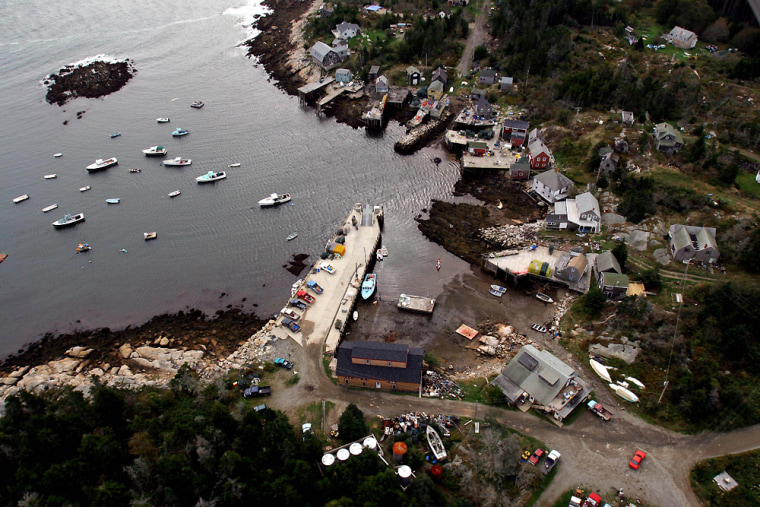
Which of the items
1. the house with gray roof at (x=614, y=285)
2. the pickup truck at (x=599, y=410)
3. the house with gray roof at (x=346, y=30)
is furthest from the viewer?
the house with gray roof at (x=346, y=30)

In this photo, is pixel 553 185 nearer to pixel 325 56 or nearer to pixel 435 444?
pixel 435 444

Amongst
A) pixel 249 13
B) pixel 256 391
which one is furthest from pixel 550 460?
pixel 249 13

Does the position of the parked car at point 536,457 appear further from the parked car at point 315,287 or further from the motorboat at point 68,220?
the motorboat at point 68,220

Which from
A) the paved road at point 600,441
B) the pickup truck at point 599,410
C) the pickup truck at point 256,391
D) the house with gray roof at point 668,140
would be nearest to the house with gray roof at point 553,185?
the house with gray roof at point 668,140

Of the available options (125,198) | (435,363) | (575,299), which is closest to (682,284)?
(575,299)

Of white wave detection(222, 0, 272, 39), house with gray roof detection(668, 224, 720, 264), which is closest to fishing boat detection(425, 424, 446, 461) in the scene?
house with gray roof detection(668, 224, 720, 264)

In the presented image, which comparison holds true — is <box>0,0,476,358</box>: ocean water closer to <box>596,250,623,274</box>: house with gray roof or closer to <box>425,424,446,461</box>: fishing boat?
<box>596,250,623,274</box>: house with gray roof
